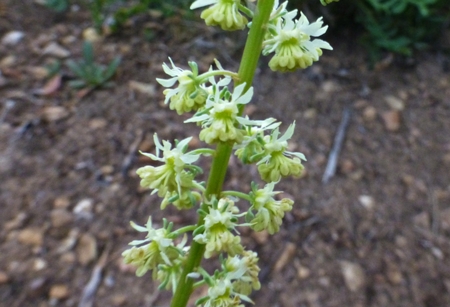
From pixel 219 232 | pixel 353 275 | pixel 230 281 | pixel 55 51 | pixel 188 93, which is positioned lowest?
pixel 353 275

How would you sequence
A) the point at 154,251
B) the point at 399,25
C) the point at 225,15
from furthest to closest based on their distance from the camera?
the point at 399,25 → the point at 154,251 → the point at 225,15

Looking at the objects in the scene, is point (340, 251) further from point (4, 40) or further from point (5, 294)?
point (4, 40)

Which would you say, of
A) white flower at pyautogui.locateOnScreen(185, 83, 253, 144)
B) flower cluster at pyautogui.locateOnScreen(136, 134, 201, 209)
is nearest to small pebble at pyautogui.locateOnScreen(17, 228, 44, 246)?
flower cluster at pyautogui.locateOnScreen(136, 134, 201, 209)

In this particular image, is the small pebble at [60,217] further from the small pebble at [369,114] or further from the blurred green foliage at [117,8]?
the small pebble at [369,114]

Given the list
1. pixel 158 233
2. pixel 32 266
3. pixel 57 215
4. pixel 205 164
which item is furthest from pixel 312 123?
pixel 158 233

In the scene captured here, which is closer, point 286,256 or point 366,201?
point 286,256

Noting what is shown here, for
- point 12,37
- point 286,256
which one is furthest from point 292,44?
point 12,37

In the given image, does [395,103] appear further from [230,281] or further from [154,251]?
[154,251]
